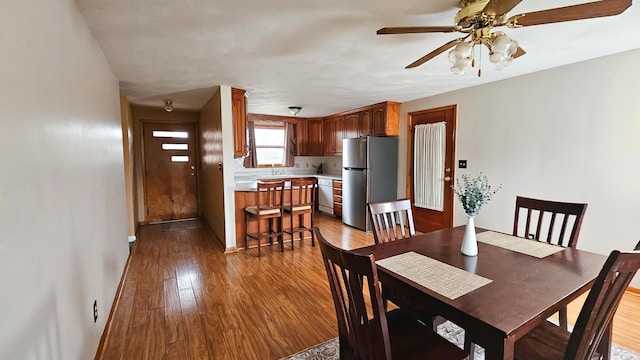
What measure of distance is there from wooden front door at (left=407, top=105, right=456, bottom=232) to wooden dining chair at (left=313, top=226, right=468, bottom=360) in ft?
10.3

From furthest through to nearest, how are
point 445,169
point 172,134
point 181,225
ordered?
point 172,134
point 181,225
point 445,169

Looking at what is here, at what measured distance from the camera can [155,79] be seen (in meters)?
3.27

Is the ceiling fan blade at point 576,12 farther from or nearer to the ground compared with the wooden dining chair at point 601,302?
farther from the ground

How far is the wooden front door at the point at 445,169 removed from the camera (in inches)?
164

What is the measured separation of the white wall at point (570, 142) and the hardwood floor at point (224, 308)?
85 centimetres

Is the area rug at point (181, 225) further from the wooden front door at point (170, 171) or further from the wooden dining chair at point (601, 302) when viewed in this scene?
the wooden dining chair at point (601, 302)

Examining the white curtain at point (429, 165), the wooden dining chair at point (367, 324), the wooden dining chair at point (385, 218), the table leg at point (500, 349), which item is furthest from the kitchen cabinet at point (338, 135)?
the table leg at point (500, 349)

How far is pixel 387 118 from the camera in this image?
15.8 feet

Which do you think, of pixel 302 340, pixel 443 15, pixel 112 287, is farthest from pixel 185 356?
pixel 443 15

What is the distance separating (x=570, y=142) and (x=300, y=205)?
322 cm

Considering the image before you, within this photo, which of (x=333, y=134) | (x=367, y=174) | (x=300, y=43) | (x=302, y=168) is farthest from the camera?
(x=302, y=168)

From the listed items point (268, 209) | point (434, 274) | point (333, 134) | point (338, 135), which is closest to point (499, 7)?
point (434, 274)

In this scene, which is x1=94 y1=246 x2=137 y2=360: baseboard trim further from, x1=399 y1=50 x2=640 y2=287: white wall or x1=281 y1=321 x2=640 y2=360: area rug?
x1=399 y1=50 x2=640 y2=287: white wall

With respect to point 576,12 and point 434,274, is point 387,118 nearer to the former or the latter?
point 576,12
